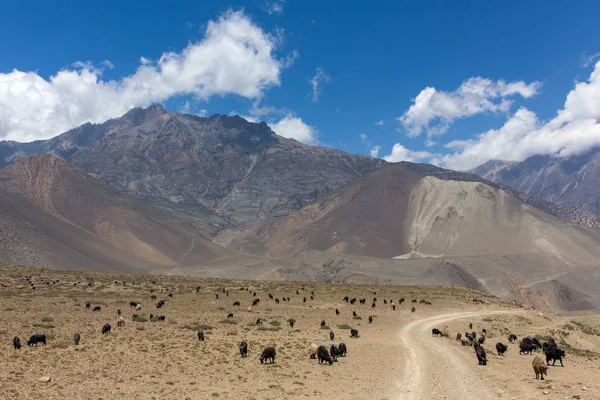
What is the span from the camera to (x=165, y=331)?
33625 millimetres

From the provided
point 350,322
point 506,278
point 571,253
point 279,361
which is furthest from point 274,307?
point 571,253

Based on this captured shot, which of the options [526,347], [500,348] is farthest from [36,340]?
[526,347]

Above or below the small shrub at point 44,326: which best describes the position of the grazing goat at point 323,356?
above

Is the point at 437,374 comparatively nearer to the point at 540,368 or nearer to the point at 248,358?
the point at 540,368

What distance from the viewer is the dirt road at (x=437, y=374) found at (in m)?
20.1

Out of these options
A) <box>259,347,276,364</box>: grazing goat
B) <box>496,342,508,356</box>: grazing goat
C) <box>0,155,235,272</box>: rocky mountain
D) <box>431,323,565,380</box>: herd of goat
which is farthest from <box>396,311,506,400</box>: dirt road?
<box>0,155,235,272</box>: rocky mountain

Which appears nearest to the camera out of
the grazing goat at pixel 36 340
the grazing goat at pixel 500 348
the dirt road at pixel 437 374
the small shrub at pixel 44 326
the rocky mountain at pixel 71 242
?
the dirt road at pixel 437 374

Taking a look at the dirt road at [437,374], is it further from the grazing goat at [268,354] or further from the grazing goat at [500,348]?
the grazing goat at [268,354]

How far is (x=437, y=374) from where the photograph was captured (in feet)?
79.6

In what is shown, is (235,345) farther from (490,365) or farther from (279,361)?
(490,365)

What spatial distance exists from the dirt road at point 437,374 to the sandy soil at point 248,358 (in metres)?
0.08

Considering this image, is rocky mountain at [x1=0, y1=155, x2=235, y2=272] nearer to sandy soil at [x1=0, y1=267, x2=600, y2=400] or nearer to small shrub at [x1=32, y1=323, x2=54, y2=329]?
sandy soil at [x1=0, y1=267, x2=600, y2=400]

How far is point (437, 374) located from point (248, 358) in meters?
10.5

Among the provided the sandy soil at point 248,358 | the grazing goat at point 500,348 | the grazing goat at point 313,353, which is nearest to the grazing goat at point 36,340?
the sandy soil at point 248,358
